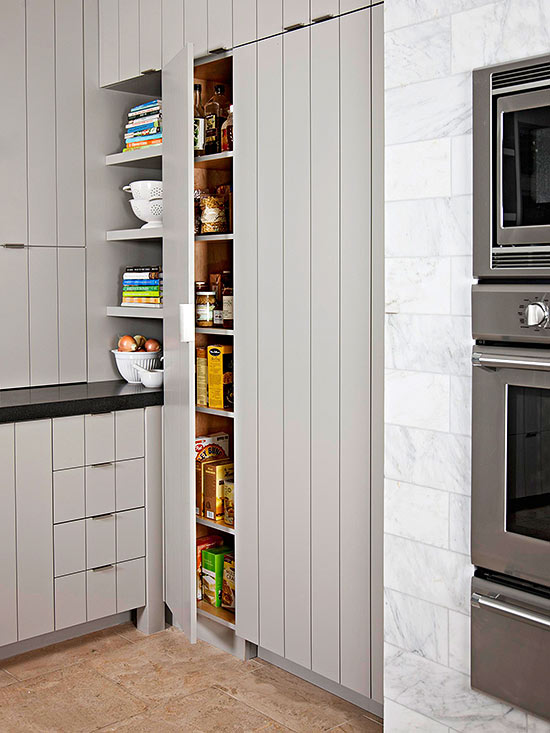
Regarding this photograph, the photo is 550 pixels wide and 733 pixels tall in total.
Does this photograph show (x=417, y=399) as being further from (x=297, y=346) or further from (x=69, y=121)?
(x=69, y=121)

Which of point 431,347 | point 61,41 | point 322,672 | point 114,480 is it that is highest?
point 61,41

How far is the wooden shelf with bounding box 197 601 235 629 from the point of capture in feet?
9.69

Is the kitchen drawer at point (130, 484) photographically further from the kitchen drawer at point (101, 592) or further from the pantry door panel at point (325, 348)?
the pantry door panel at point (325, 348)

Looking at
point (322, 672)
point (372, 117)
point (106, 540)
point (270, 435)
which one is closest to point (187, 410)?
point (270, 435)

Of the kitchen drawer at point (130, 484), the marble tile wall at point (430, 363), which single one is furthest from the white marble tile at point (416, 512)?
the kitchen drawer at point (130, 484)

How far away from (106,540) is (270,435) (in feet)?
2.53

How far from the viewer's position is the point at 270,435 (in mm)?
2725

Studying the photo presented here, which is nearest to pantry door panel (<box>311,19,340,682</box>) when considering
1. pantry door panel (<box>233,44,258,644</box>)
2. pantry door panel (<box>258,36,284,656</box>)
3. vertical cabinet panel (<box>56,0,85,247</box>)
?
pantry door panel (<box>258,36,284,656</box>)

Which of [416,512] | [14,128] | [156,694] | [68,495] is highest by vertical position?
[14,128]

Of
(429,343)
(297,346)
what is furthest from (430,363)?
(297,346)

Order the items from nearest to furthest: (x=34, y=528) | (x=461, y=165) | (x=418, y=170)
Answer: (x=461, y=165) < (x=418, y=170) < (x=34, y=528)

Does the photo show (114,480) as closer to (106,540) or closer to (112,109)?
(106,540)

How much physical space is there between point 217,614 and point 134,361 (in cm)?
102

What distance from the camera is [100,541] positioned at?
9.96 feet
